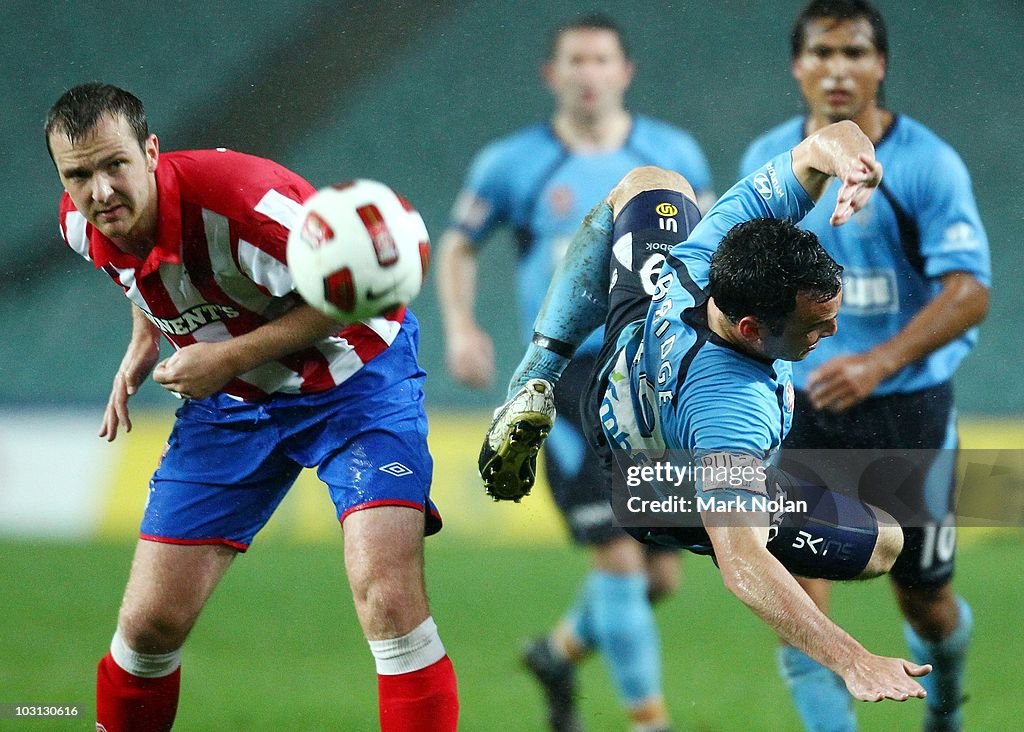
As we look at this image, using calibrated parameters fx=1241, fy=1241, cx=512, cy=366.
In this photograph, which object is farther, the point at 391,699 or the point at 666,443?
the point at 666,443

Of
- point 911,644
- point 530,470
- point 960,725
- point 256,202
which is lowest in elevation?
point 960,725

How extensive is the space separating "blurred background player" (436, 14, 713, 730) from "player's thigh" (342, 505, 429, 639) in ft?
4.82

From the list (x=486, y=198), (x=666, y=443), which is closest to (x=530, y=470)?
(x=666, y=443)

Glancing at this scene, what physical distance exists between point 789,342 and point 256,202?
47.4 inches

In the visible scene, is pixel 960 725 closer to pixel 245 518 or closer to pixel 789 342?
pixel 789 342

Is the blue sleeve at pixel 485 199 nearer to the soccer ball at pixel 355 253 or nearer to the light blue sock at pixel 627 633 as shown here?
the light blue sock at pixel 627 633

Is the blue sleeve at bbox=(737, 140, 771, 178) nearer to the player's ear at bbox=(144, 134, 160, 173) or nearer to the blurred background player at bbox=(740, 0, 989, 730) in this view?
the blurred background player at bbox=(740, 0, 989, 730)

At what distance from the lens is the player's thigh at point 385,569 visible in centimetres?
266

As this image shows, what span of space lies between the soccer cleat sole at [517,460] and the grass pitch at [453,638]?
119 cm

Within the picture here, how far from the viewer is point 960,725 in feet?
12.3

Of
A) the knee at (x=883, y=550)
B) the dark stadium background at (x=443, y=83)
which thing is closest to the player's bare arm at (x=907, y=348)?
the dark stadium background at (x=443, y=83)

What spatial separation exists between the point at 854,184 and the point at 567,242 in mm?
1979

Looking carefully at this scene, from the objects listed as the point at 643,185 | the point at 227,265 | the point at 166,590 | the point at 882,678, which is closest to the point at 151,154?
the point at 227,265

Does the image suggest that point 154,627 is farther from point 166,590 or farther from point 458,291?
point 458,291
